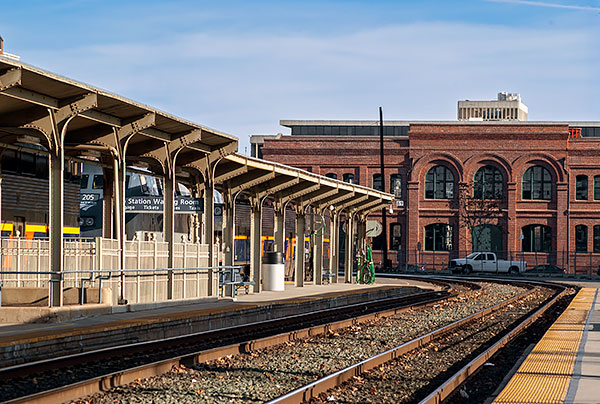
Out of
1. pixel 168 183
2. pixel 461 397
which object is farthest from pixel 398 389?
A: pixel 168 183

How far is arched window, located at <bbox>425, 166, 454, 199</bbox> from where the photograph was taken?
6681 cm

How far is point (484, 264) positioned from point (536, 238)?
6.05m

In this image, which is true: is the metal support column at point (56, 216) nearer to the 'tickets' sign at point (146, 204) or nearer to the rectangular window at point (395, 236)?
the 'tickets' sign at point (146, 204)

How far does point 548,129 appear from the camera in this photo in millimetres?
65062

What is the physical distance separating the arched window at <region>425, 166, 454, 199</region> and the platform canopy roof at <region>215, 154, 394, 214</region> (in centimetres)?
3084

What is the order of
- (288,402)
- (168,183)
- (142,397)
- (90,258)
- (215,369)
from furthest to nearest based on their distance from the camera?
(168,183) < (90,258) < (215,369) < (142,397) < (288,402)

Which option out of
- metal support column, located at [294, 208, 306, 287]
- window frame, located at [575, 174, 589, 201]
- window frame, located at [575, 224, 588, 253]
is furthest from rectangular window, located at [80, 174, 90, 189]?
window frame, located at [575, 174, 589, 201]

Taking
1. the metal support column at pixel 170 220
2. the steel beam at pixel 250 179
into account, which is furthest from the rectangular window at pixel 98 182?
the metal support column at pixel 170 220

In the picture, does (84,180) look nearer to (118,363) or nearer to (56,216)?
(56,216)

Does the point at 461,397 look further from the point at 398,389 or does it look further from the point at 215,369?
the point at 215,369

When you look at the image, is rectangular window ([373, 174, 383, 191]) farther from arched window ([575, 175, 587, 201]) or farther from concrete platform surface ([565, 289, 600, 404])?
concrete platform surface ([565, 289, 600, 404])

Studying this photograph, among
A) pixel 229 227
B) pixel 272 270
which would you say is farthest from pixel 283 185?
pixel 272 270

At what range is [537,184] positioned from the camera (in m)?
65.9

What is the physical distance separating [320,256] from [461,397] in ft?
80.3
